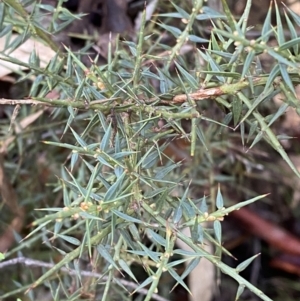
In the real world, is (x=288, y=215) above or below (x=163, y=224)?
below

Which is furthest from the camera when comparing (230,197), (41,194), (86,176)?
(230,197)

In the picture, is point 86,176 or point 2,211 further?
point 2,211

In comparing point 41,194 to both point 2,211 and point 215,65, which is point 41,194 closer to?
point 2,211

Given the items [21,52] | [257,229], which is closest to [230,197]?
[257,229]

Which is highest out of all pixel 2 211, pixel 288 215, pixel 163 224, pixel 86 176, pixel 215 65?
pixel 215 65

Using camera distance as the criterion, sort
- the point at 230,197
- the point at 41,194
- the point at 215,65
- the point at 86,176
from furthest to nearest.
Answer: the point at 230,197
the point at 41,194
the point at 86,176
the point at 215,65

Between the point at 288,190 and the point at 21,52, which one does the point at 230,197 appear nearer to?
the point at 288,190

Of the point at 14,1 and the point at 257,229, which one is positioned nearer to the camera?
the point at 14,1

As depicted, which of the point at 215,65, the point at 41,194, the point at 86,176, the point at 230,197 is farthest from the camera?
the point at 230,197

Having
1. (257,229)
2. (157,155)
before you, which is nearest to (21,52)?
(157,155)
